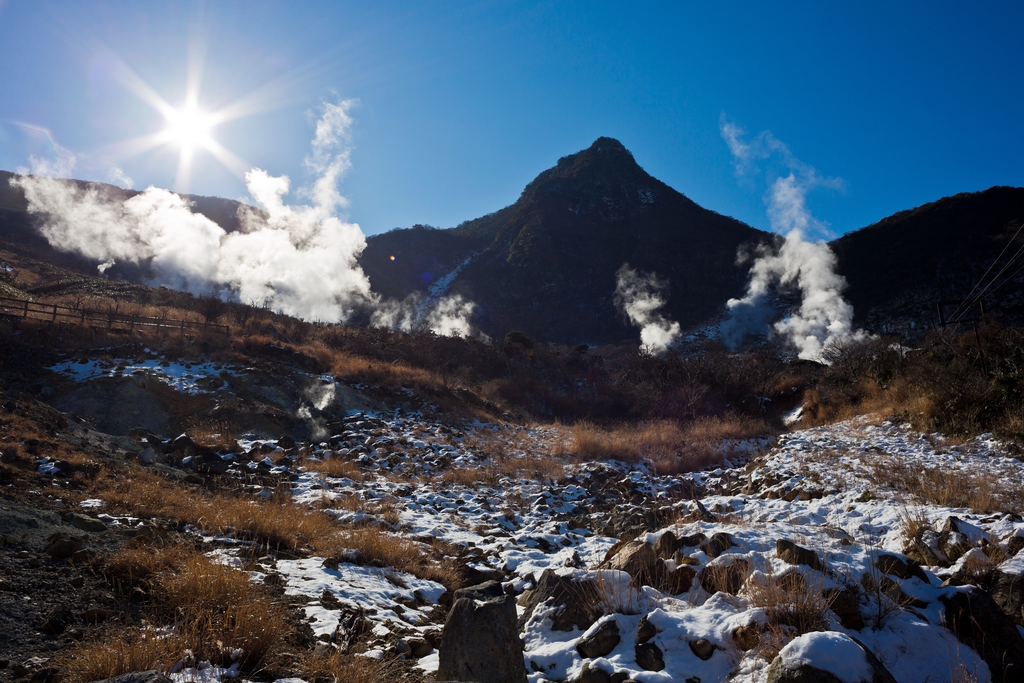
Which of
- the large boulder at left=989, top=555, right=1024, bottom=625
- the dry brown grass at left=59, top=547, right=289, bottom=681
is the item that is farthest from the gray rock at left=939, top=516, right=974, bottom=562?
the dry brown grass at left=59, top=547, right=289, bottom=681

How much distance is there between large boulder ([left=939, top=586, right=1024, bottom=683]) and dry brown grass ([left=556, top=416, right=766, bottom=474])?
9428 mm

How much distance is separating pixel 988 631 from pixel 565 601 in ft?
9.03

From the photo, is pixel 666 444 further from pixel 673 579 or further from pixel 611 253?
→ pixel 611 253

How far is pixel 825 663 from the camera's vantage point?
95.3 inches

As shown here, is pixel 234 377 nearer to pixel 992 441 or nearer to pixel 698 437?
pixel 698 437

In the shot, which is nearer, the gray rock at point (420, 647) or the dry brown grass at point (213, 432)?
the gray rock at point (420, 647)

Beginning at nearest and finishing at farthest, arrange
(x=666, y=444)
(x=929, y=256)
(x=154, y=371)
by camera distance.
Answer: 1. (x=154, y=371)
2. (x=666, y=444)
3. (x=929, y=256)

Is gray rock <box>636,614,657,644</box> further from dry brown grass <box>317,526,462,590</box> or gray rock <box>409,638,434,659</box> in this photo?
dry brown grass <box>317,526,462,590</box>

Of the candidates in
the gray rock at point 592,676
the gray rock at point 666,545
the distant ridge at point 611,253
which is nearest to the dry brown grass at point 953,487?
the gray rock at point 666,545

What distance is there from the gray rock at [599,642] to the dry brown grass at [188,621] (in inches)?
80.1

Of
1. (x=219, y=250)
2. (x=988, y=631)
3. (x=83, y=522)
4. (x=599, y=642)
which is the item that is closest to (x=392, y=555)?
(x=83, y=522)

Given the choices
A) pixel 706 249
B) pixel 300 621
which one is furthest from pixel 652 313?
pixel 300 621

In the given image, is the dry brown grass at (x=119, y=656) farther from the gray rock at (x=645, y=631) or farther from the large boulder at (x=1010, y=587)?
the large boulder at (x=1010, y=587)

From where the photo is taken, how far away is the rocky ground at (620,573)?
3.03 meters
